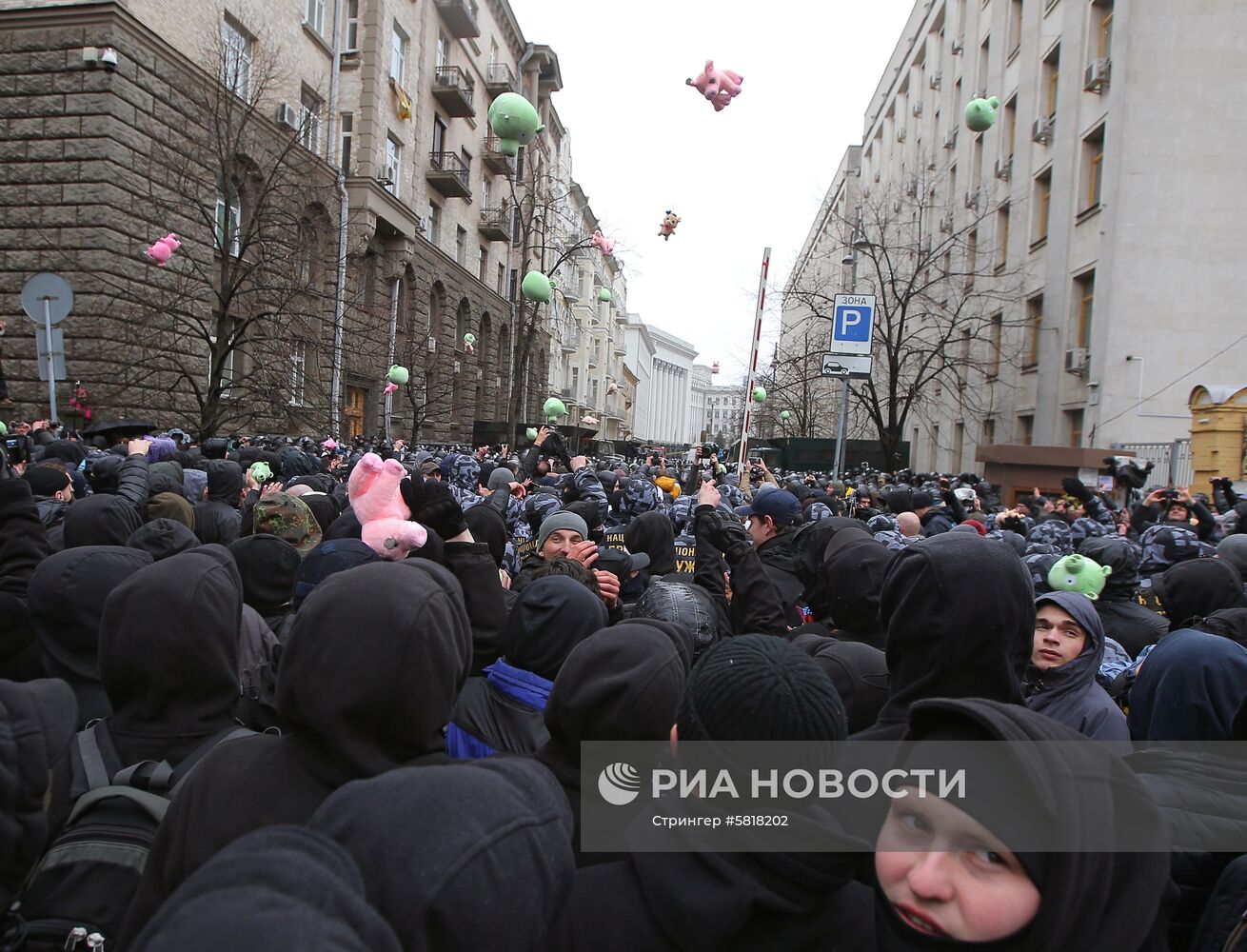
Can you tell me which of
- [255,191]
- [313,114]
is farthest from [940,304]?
[255,191]

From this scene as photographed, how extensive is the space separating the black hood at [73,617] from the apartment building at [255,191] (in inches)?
481

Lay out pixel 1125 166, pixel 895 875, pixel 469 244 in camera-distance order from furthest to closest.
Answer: pixel 469 244
pixel 1125 166
pixel 895 875

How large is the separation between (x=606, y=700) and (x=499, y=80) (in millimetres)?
38319

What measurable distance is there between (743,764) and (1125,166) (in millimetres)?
19947

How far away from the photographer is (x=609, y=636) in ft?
6.29

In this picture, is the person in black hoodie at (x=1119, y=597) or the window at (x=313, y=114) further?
the window at (x=313, y=114)

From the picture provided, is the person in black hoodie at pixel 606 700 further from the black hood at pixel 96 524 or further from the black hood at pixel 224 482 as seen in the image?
the black hood at pixel 224 482

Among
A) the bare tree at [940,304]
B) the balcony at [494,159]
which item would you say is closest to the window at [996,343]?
the bare tree at [940,304]

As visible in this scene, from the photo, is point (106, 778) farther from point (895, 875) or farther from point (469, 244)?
point (469, 244)

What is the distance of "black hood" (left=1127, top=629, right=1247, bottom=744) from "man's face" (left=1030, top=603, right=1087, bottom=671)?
0.23 m

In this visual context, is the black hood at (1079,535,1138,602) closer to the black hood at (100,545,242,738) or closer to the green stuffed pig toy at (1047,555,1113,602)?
the green stuffed pig toy at (1047,555,1113,602)

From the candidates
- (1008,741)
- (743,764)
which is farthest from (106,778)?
(1008,741)

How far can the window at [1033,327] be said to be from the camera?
2128cm

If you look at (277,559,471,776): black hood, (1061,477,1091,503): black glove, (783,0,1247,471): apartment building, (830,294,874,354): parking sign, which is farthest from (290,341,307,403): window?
(277,559,471,776): black hood
